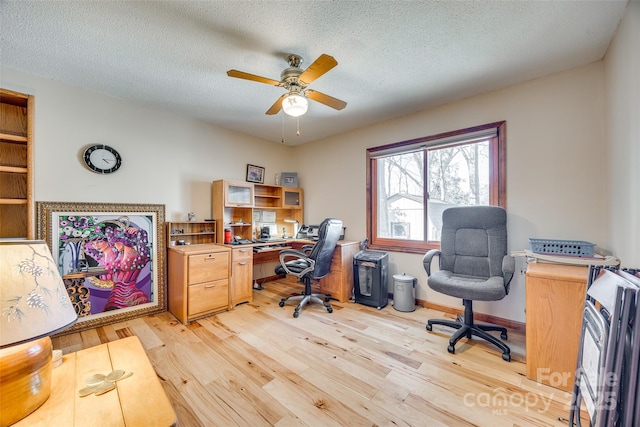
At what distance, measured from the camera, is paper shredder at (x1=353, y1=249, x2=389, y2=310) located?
10.1ft

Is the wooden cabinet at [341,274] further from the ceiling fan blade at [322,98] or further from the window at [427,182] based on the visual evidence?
the ceiling fan blade at [322,98]

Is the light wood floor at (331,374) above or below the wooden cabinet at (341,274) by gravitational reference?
below

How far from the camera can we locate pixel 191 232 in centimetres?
336

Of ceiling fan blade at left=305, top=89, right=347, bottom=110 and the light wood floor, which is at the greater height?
ceiling fan blade at left=305, top=89, right=347, bottom=110

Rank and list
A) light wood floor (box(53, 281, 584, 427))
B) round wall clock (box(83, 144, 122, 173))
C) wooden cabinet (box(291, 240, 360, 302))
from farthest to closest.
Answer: wooden cabinet (box(291, 240, 360, 302)) → round wall clock (box(83, 144, 122, 173)) → light wood floor (box(53, 281, 584, 427))

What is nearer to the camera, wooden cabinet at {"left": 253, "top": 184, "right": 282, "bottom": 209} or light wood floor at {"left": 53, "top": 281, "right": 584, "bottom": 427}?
light wood floor at {"left": 53, "top": 281, "right": 584, "bottom": 427}

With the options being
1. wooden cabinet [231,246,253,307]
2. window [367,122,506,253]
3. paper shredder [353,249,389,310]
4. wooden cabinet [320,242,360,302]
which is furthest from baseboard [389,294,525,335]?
wooden cabinet [231,246,253,307]

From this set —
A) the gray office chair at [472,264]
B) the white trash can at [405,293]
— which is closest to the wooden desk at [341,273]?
the white trash can at [405,293]

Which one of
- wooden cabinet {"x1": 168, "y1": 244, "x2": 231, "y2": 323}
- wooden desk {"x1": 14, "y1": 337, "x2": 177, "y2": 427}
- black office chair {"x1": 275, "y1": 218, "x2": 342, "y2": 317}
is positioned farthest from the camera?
black office chair {"x1": 275, "y1": 218, "x2": 342, "y2": 317}

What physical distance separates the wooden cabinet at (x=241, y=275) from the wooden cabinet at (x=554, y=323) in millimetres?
2857

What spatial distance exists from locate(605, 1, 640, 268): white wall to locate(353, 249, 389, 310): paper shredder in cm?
198

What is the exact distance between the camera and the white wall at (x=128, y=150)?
2376mm

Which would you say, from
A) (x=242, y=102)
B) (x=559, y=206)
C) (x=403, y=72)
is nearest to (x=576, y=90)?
(x=559, y=206)

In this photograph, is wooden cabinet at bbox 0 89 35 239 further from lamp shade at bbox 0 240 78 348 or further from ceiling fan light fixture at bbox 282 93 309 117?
ceiling fan light fixture at bbox 282 93 309 117
